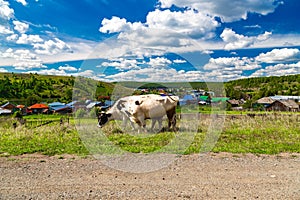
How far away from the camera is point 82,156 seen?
8352 millimetres

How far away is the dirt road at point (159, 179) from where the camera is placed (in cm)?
524

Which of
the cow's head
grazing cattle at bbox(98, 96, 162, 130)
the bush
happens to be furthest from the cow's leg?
the bush

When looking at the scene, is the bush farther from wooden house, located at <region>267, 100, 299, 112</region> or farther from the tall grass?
wooden house, located at <region>267, 100, 299, 112</region>

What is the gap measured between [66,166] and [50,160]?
3.30 ft

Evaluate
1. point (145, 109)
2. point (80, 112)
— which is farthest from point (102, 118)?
point (80, 112)

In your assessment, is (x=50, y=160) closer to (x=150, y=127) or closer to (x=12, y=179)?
(x=12, y=179)

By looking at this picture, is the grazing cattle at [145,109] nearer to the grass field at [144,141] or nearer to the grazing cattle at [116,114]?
the grazing cattle at [116,114]

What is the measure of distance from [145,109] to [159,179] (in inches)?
272

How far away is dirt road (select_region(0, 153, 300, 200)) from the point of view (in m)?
5.24

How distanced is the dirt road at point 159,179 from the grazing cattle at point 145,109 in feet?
16.6

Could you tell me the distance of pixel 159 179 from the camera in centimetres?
620

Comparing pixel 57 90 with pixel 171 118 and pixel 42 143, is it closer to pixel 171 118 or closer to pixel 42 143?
pixel 171 118

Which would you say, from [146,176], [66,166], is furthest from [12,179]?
[146,176]

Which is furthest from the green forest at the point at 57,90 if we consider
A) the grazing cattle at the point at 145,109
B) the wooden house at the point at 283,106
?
the grazing cattle at the point at 145,109
